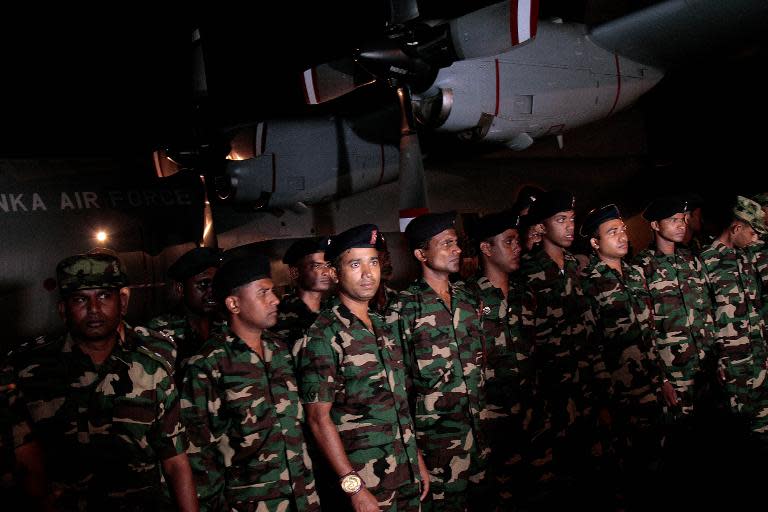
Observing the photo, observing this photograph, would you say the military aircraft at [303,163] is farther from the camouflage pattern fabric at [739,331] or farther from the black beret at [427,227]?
the camouflage pattern fabric at [739,331]

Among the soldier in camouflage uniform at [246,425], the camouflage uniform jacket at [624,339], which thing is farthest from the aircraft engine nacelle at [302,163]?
the soldier in camouflage uniform at [246,425]

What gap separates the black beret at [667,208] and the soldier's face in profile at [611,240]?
720 mm

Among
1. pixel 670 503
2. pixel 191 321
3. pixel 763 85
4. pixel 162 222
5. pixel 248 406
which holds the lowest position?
pixel 670 503

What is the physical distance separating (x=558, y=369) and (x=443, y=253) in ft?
4.21

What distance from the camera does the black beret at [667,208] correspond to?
514cm

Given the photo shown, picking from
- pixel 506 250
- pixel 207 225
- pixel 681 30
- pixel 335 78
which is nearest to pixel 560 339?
pixel 506 250

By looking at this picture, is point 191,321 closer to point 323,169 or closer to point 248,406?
point 248,406

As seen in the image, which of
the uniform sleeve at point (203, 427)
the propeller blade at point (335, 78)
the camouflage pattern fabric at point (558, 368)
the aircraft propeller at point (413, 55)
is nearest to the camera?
the uniform sleeve at point (203, 427)

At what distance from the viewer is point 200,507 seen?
2.50 meters

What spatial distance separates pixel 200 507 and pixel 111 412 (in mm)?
602

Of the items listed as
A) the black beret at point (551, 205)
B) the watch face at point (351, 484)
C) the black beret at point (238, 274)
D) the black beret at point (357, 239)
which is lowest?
the watch face at point (351, 484)

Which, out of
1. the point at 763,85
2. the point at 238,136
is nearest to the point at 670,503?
the point at 238,136

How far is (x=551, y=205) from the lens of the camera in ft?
15.2

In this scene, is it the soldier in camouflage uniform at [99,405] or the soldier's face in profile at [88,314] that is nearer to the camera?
the soldier in camouflage uniform at [99,405]
